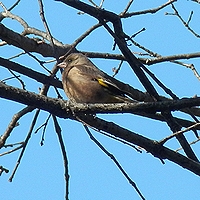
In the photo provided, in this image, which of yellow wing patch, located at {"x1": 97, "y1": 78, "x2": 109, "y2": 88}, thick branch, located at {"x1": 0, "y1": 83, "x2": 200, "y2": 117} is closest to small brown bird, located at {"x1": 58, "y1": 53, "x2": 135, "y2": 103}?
yellow wing patch, located at {"x1": 97, "y1": 78, "x2": 109, "y2": 88}

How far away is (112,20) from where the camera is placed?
3.38 meters

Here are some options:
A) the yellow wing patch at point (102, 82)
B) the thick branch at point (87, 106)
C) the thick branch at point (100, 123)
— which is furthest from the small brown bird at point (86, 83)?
the thick branch at point (87, 106)

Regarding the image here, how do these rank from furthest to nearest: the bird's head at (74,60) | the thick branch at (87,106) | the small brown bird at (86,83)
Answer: the bird's head at (74,60), the small brown bird at (86,83), the thick branch at (87,106)

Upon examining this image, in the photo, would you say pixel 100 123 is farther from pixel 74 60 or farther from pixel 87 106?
pixel 74 60

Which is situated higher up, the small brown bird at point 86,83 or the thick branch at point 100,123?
the small brown bird at point 86,83

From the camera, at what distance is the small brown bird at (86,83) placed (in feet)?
17.6

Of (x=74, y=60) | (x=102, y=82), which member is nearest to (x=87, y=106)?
(x=102, y=82)

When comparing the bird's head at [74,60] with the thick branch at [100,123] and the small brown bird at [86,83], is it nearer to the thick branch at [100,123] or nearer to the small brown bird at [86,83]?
the small brown bird at [86,83]

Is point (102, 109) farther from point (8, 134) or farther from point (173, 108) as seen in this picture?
point (8, 134)

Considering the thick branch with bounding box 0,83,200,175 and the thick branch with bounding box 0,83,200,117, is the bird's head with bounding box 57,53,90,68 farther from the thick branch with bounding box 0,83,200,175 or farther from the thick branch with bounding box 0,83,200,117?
the thick branch with bounding box 0,83,200,117

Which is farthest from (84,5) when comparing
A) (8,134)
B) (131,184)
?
(8,134)

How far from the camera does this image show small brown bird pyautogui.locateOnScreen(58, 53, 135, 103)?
211 inches

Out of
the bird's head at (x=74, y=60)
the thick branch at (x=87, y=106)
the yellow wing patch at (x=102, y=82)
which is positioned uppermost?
the bird's head at (x=74, y=60)

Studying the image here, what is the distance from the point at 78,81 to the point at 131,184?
2.67 m
